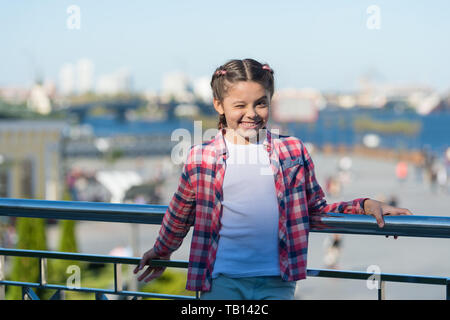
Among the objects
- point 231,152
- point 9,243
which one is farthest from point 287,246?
point 9,243

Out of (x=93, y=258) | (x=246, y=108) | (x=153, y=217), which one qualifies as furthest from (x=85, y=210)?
(x=246, y=108)

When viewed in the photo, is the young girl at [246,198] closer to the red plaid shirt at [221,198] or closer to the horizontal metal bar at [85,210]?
the red plaid shirt at [221,198]

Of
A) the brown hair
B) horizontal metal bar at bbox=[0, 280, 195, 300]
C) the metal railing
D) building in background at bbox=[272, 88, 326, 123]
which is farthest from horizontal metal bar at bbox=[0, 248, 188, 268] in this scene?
building in background at bbox=[272, 88, 326, 123]

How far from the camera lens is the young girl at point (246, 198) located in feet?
5.73

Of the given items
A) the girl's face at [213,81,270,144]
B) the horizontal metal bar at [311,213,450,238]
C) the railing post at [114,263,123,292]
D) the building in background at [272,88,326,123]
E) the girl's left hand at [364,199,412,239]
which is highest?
the building in background at [272,88,326,123]

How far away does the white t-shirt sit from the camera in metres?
1.74

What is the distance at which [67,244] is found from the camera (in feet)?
39.3

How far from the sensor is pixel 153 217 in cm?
214

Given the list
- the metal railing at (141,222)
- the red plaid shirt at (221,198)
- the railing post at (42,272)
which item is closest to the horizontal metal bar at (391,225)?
the metal railing at (141,222)

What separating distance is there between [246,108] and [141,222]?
0.63 m

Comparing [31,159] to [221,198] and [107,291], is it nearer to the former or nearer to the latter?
[107,291]

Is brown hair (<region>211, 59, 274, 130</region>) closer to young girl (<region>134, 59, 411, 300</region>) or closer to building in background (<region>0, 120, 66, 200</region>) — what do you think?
young girl (<region>134, 59, 411, 300</region>)
